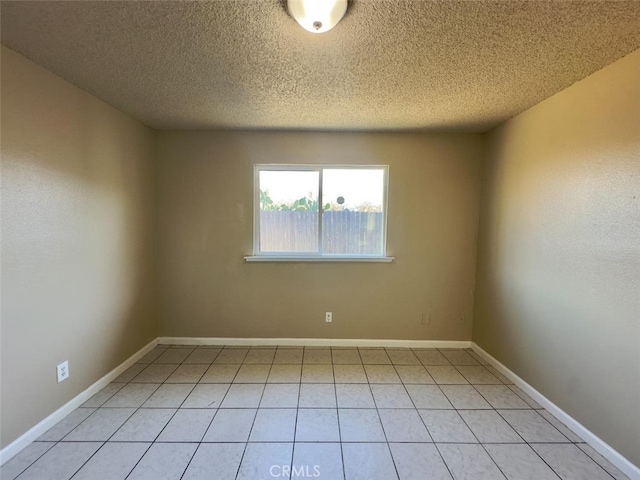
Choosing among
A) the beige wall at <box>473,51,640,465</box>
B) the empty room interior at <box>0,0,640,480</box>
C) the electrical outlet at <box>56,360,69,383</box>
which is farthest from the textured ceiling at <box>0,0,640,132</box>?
the electrical outlet at <box>56,360,69,383</box>

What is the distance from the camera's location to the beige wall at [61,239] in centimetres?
154

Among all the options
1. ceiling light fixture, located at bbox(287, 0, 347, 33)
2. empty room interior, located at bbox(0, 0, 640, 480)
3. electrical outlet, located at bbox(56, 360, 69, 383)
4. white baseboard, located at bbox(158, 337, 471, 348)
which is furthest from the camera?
white baseboard, located at bbox(158, 337, 471, 348)

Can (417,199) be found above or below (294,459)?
above

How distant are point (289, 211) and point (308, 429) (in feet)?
6.31

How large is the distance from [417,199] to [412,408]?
6.20ft

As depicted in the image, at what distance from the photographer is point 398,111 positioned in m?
2.31

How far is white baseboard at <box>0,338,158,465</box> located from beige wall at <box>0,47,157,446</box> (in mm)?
37

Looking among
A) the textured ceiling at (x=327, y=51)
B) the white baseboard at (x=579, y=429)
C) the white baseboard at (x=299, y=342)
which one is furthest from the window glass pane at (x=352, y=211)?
the white baseboard at (x=579, y=429)

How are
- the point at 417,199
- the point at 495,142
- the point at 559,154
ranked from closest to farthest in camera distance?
the point at 559,154 < the point at 495,142 < the point at 417,199

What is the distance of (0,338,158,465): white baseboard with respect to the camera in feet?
5.02

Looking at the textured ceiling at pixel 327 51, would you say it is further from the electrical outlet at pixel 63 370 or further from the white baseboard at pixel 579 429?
the white baseboard at pixel 579 429

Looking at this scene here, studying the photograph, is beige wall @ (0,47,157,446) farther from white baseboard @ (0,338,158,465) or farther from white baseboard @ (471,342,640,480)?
white baseboard @ (471,342,640,480)

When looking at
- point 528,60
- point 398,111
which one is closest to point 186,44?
point 398,111

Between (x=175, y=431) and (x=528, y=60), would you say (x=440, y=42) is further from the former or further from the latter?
(x=175, y=431)
